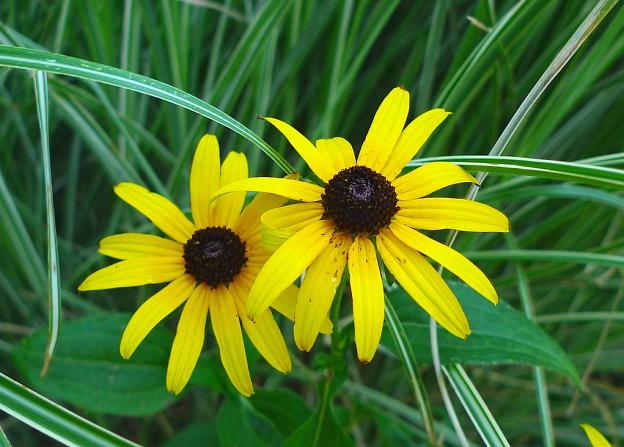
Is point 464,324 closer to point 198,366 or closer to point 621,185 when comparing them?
point 621,185

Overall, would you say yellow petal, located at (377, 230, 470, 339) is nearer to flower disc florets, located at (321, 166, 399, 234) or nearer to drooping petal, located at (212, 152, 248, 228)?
flower disc florets, located at (321, 166, 399, 234)

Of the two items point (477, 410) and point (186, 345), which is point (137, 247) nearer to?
point (186, 345)

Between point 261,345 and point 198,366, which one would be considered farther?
point 198,366

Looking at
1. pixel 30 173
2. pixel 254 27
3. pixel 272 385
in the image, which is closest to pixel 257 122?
pixel 254 27

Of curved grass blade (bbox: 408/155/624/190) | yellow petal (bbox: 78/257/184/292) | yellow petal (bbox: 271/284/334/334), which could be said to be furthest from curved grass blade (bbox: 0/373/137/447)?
curved grass blade (bbox: 408/155/624/190)

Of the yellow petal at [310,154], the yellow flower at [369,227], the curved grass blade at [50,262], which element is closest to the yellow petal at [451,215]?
the yellow flower at [369,227]

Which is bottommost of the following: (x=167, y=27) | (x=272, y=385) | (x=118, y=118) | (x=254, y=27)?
(x=272, y=385)

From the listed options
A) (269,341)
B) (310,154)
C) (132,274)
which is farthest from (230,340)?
(310,154)
